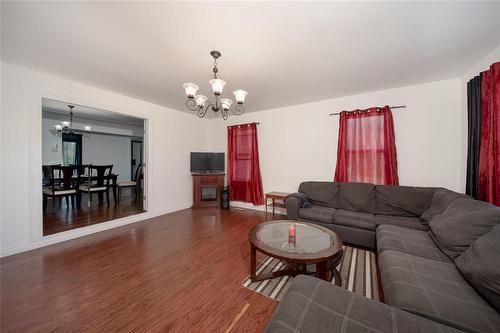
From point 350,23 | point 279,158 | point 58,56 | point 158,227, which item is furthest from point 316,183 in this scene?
point 58,56

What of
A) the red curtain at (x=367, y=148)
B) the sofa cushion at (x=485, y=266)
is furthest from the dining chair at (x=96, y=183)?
the sofa cushion at (x=485, y=266)

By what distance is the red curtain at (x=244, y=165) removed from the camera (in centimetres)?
443

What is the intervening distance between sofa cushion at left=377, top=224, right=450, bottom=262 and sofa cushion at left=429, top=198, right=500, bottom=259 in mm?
67

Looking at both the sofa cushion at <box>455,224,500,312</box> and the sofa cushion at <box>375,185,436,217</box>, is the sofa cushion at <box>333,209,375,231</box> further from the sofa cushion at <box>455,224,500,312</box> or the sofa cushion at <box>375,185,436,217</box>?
the sofa cushion at <box>455,224,500,312</box>

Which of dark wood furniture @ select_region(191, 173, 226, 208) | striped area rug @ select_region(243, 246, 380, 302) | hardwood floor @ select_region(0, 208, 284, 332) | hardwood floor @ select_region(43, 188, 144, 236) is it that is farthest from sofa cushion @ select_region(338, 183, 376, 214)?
hardwood floor @ select_region(43, 188, 144, 236)

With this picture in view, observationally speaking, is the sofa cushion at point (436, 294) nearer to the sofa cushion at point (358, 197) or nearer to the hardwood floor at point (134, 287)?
the hardwood floor at point (134, 287)

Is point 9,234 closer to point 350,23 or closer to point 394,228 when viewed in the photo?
point 350,23

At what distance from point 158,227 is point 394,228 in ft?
11.5

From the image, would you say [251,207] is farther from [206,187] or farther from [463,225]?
[463,225]

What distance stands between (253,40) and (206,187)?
3556mm

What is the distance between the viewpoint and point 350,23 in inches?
63.8

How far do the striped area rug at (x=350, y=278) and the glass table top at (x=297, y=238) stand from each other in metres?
0.39

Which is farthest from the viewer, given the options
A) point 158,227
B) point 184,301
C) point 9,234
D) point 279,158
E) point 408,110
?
point 279,158

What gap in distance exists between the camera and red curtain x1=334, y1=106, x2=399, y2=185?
3.04m
